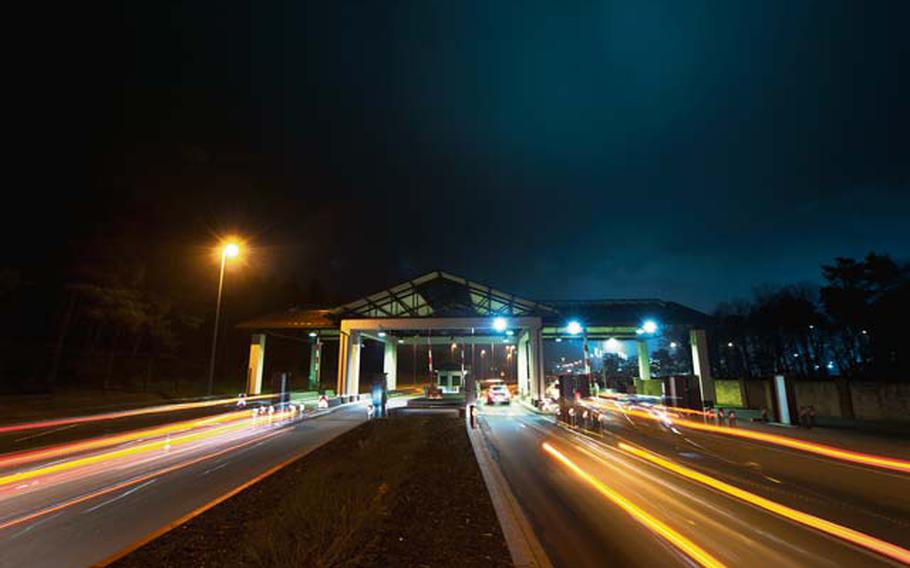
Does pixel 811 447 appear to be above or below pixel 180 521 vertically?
below

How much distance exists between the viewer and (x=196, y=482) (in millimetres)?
8984

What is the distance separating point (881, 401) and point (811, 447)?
1213 centimetres

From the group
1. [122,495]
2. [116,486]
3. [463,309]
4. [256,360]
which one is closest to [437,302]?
[463,309]

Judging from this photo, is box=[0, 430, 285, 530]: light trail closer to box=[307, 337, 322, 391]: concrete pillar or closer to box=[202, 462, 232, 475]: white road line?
box=[202, 462, 232, 475]: white road line

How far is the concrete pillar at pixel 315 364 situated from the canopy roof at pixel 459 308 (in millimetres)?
6439

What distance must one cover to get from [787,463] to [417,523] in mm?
11738

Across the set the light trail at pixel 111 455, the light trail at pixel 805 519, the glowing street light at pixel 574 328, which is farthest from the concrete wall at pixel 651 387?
the light trail at pixel 111 455

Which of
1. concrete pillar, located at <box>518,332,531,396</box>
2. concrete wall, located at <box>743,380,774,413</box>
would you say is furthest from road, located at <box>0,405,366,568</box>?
concrete wall, located at <box>743,380,774,413</box>

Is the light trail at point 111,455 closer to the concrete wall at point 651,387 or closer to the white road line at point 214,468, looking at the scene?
the white road line at point 214,468

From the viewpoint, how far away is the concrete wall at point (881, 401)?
20.7 m

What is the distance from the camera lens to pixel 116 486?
28.4ft

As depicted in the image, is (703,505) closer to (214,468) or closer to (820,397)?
(214,468)

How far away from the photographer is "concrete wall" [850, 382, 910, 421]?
20656mm

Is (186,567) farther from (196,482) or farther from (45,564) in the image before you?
(196,482)
